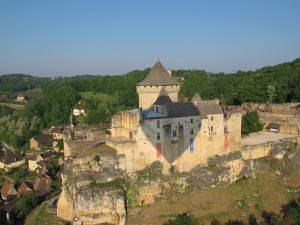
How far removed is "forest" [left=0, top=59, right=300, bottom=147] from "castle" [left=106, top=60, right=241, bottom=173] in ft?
89.6

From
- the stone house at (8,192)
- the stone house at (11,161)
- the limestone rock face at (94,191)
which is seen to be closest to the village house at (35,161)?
the stone house at (11,161)

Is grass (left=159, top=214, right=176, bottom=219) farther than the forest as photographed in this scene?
No

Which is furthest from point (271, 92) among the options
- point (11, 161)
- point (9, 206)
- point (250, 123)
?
point (11, 161)

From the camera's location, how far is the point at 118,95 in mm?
94438

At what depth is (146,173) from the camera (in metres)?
32.7

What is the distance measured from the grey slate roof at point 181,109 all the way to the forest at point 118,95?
96.3ft

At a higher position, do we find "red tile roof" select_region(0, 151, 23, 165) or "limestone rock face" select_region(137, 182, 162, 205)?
"limestone rock face" select_region(137, 182, 162, 205)

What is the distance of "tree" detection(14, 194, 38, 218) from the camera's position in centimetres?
3803

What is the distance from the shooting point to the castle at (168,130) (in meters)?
32.5

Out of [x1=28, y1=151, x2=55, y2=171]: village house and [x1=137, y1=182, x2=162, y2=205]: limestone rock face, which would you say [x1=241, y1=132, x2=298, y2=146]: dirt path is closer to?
[x1=137, y1=182, x2=162, y2=205]: limestone rock face

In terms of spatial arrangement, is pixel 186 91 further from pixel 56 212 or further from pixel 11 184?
pixel 56 212

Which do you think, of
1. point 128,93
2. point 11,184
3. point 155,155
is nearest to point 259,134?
point 155,155

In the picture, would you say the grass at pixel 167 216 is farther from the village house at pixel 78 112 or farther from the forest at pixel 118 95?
the village house at pixel 78 112

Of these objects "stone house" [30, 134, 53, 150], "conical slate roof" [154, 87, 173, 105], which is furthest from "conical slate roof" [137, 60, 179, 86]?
"stone house" [30, 134, 53, 150]
